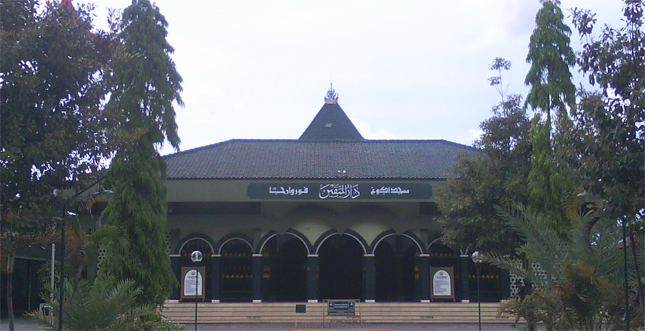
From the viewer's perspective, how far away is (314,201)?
32.7 meters

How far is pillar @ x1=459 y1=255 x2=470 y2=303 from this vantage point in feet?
108

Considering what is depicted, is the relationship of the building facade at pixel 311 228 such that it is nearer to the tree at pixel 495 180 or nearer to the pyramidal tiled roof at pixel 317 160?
the pyramidal tiled roof at pixel 317 160

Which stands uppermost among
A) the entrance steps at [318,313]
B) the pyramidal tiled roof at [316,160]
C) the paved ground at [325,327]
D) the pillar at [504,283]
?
the pyramidal tiled roof at [316,160]

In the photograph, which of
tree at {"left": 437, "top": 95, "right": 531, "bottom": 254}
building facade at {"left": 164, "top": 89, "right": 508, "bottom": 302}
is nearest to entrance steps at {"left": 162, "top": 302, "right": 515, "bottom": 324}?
building facade at {"left": 164, "top": 89, "right": 508, "bottom": 302}

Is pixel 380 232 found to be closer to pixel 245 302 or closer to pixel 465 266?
pixel 465 266

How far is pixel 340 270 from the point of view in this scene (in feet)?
122

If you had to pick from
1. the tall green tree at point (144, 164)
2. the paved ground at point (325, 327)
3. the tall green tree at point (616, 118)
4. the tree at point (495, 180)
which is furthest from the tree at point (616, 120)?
the paved ground at point (325, 327)

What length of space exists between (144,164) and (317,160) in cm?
1546

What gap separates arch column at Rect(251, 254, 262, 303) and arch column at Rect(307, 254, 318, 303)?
2.30 meters

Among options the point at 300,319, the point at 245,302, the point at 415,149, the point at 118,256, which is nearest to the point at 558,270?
the point at 118,256

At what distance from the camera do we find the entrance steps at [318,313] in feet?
103

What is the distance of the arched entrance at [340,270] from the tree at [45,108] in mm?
26179

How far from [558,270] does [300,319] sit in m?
19.5

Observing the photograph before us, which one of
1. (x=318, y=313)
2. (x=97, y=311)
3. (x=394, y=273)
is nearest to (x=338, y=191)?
(x=318, y=313)
